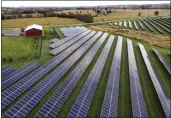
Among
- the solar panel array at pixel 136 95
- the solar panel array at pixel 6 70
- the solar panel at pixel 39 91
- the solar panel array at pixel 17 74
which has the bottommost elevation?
the solar panel array at pixel 136 95

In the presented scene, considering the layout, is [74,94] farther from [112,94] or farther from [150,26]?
[150,26]

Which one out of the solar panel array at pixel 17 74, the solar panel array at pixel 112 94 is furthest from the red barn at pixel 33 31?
the solar panel array at pixel 112 94

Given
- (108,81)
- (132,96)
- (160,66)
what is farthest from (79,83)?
(160,66)

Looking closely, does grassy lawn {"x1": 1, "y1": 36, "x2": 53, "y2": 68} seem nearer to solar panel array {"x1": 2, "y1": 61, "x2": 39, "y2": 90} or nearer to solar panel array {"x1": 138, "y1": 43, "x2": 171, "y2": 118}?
solar panel array {"x1": 2, "y1": 61, "x2": 39, "y2": 90}

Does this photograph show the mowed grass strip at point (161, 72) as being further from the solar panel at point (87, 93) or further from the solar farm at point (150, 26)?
the solar farm at point (150, 26)

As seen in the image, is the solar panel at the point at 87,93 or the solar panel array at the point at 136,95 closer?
the solar panel at the point at 87,93

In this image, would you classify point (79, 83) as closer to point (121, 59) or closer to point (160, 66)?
point (121, 59)

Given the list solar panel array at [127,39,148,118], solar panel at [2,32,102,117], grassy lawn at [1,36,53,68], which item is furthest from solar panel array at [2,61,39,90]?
solar panel array at [127,39,148,118]

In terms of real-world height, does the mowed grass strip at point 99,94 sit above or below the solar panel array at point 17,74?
below
